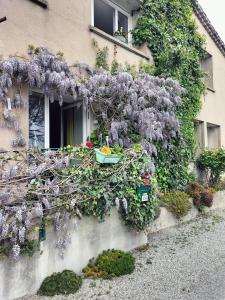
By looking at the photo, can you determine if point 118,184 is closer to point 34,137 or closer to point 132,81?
point 34,137

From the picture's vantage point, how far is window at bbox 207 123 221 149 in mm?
13336

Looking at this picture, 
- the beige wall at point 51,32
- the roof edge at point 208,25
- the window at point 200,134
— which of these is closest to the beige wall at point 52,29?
the beige wall at point 51,32

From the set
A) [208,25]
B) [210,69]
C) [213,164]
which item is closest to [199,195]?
[213,164]

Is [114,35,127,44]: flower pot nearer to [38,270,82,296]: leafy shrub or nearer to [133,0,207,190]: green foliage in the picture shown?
[133,0,207,190]: green foliage

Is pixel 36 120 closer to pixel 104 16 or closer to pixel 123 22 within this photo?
pixel 104 16

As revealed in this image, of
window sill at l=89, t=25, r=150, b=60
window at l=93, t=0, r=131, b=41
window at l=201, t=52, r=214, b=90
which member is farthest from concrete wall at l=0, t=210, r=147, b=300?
window at l=201, t=52, r=214, b=90

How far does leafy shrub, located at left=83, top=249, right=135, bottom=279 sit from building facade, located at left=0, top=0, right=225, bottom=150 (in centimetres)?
254

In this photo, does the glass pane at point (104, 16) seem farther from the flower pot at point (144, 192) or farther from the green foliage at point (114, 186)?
the flower pot at point (144, 192)

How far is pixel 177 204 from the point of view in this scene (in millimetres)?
7816

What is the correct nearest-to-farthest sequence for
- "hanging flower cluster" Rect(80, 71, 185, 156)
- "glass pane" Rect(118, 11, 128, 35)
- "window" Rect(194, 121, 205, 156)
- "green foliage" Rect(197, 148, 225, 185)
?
"hanging flower cluster" Rect(80, 71, 185, 156) → "glass pane" Rect(118, 11, 128, 35) → "green foliage" Rect(197, 148, 225, 185) → "window" Rect(194, 121, 205, 156)

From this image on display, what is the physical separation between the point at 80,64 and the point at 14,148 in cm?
250

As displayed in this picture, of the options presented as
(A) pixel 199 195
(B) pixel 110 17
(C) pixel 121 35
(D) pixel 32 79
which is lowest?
(A) pixel 199 195

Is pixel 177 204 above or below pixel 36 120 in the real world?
below

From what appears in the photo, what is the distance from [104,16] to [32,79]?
4.43 m
